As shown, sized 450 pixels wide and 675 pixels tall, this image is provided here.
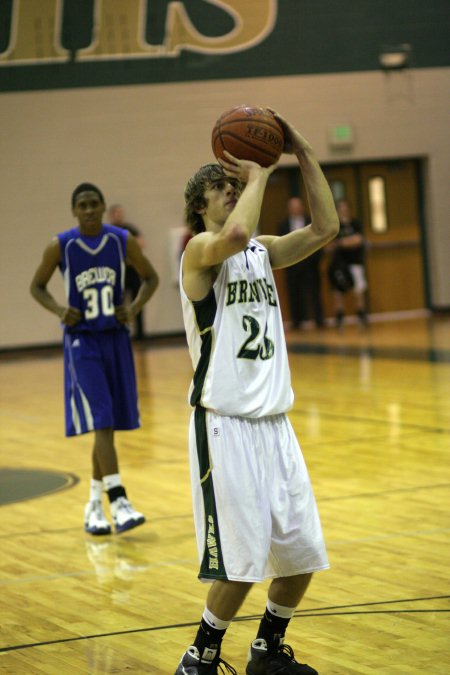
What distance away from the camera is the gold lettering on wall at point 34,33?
14.9 meters

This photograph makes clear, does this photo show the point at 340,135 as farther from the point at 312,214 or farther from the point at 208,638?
the point at 208,638

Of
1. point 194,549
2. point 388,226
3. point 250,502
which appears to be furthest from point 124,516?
point 388,226

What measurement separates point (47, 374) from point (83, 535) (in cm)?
750

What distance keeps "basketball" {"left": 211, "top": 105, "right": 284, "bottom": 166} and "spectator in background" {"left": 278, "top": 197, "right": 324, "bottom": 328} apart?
1232 cm

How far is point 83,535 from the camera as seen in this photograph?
18.6ft

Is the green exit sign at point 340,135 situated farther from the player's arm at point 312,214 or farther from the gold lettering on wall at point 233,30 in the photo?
the player's arm at point 312,214

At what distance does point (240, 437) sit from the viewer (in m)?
3.41

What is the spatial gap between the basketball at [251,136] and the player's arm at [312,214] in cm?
7

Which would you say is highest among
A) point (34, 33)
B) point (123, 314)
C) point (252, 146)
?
point (34, 33)

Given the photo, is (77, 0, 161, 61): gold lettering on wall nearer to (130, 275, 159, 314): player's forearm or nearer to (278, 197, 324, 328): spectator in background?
(278, 197, 324, 328): spectator in background

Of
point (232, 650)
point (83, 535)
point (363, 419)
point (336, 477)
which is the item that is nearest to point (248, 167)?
point (232, 650)

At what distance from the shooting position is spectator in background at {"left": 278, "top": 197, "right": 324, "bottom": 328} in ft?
52.2

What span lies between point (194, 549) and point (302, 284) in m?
11.2

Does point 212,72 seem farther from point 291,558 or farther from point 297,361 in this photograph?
point 291,558
